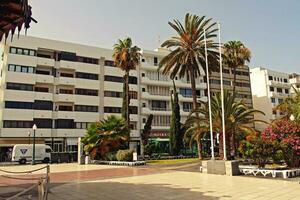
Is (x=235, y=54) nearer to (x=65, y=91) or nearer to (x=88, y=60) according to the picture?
(x=88, y=60)

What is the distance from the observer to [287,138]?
1997 cm

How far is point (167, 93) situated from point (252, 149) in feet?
136

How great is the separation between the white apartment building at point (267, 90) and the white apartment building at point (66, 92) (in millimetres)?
29380

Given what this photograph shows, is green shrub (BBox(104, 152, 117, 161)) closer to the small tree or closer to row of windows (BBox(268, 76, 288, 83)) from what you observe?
the small tree

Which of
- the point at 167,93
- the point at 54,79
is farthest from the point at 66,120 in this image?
the point at 167,93

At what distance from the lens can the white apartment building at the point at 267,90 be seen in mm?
78750

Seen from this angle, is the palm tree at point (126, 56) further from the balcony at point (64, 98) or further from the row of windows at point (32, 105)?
the row of windows at point (32, 105)

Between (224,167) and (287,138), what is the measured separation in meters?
4.69

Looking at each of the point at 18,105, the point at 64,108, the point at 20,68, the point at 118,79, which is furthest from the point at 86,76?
the point at 18,105

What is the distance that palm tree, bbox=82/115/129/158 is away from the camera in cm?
3506

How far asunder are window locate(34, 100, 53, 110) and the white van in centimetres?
818

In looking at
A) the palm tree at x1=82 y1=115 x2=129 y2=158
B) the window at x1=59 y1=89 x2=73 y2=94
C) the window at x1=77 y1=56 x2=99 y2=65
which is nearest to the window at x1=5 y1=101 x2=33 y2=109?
the window at x1=59 y1=89 x2=73 y2=94

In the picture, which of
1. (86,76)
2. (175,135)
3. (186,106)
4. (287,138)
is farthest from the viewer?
(186,106)

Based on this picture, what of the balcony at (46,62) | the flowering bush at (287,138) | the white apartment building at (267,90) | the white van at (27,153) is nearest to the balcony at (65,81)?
the balcony at (46,62)
